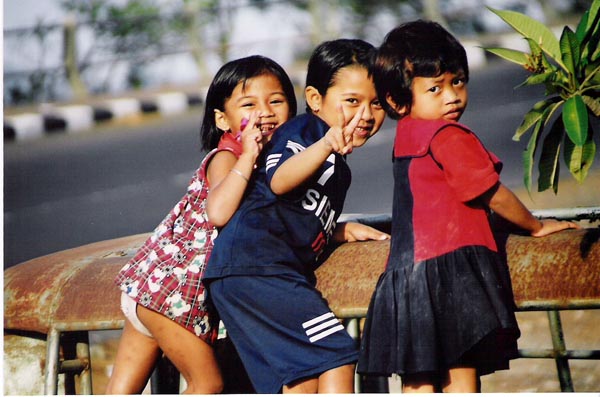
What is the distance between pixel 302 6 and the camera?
420 centimetres

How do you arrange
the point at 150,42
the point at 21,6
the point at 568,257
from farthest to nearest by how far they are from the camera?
the point at 150,42
the point at 21,6
the point at 568,257

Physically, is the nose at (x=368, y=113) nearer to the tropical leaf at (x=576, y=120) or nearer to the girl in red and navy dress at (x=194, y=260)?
the girl in red and navy dress at (x=194, y=260)

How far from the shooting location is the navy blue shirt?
2785 mm

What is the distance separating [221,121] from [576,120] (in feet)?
3.69

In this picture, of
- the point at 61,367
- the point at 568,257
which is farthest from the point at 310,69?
the point at 61,367

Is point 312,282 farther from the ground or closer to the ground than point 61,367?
farther from the ground

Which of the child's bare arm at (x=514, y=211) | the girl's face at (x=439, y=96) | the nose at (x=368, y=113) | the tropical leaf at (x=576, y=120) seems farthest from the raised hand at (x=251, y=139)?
the tropical leaf at (x=576, y=120)

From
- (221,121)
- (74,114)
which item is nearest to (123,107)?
(74,114)

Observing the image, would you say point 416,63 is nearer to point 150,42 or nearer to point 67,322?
point 67,322

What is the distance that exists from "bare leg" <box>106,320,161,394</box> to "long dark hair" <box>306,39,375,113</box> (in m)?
0.88

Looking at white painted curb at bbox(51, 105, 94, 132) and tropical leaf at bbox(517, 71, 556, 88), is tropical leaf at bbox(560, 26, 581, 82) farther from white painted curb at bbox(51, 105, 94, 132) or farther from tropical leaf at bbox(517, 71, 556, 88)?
white painted curb at bbox(51, 105, 94, 132)

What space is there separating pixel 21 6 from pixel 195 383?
1.74 metres

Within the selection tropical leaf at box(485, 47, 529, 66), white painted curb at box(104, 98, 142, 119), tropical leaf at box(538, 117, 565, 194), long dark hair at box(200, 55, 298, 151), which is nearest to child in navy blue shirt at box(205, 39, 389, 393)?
long dark hair at box(200, 55, 298, 151)

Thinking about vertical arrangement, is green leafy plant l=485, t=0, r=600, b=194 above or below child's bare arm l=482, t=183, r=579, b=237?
above
